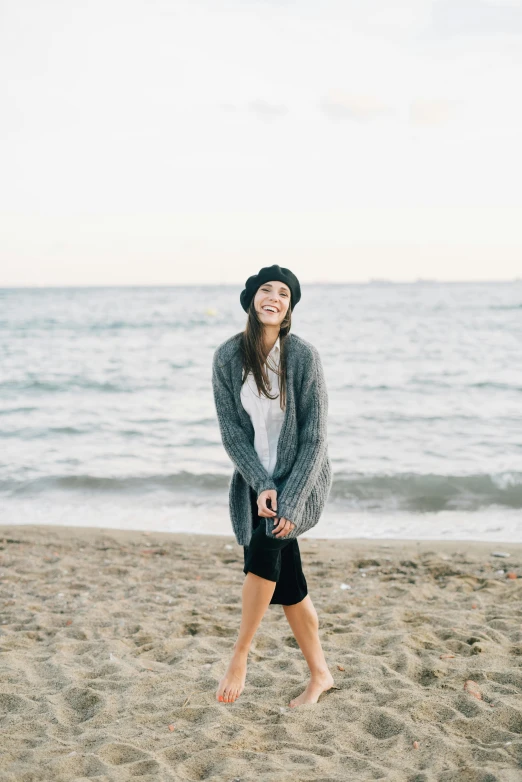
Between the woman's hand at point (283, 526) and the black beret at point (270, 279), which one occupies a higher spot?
the black beret at point (270, 279)

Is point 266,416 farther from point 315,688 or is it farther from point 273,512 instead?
point 315,688

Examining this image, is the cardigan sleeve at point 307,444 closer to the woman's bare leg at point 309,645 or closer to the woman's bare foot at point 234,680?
the woman's bare leg at point 309,645

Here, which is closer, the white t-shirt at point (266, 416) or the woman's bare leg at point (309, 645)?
the white t-shirt at point (266, 416)

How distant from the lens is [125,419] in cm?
1295

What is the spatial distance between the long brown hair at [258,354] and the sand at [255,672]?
1.44 meters

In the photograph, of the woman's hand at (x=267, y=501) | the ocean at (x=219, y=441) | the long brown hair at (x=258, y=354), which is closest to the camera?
the woman's hand at (x=267, y=501)

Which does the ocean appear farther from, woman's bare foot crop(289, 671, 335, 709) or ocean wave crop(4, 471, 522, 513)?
woman's bare foot crop(289, 671, 335, 709)

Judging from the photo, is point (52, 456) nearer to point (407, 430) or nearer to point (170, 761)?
point (407, 430)

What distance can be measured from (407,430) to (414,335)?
16.8 metres

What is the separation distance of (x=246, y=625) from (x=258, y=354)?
1235mm

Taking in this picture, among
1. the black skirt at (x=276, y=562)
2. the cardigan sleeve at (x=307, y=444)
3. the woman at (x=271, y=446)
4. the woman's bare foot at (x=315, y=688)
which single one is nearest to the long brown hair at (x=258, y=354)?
the woman at (x=271, y=446)

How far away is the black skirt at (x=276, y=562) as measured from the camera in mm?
3072

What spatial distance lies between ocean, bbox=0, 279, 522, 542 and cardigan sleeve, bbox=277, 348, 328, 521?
415 cm

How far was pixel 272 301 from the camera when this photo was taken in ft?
10.4
